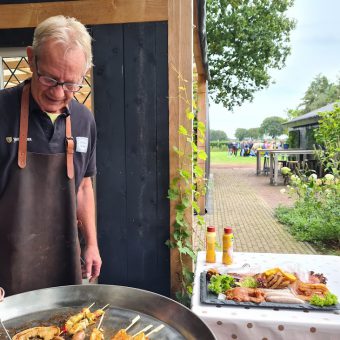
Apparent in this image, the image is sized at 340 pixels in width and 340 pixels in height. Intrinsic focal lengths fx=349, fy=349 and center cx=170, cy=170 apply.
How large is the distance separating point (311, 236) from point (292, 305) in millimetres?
5544

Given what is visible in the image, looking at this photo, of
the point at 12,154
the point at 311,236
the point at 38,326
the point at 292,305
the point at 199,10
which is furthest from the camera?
the point at 311,236

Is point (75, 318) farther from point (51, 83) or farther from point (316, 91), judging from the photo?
point (316, 91)

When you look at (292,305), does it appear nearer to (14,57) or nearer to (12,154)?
(12,154)

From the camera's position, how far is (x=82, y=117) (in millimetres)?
1962

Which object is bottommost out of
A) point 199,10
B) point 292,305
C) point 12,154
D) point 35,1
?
point 292,305

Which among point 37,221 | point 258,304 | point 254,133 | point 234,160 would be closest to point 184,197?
point 258,304

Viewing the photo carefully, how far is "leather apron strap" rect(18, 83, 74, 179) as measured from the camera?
167 centimetres

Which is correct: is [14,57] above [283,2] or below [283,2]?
below

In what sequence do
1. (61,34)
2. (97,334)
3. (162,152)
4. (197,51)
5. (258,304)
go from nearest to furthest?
(97,334)
(61,34)
(258,304)
(162,152)
(197,51)

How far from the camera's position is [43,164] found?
5.60ft

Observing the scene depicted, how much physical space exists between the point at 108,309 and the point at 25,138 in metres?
0.89

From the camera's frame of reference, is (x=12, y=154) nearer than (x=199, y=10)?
Yes

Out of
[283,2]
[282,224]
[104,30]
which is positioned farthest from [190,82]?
[283,2]

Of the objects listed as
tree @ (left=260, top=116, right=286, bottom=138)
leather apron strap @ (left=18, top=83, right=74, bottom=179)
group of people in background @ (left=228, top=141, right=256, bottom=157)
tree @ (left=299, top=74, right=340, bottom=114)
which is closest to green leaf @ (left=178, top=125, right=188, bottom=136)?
leather apron strap @ (left=18, top=83, right=74, bottom=179)
